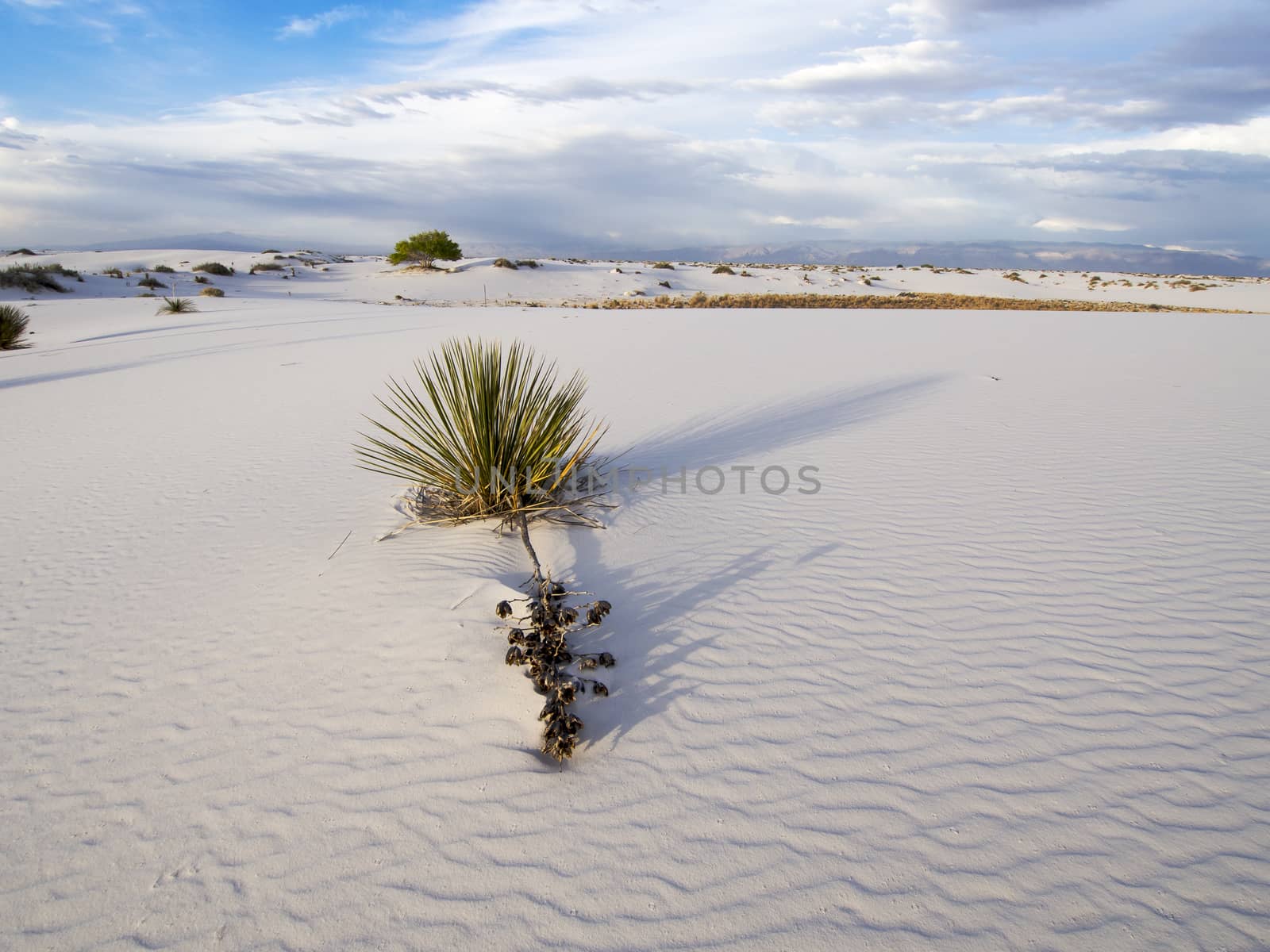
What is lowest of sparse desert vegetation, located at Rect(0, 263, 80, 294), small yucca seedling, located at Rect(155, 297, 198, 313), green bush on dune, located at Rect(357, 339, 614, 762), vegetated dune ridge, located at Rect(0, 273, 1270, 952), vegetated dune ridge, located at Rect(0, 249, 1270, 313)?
vegetated dune ridge, located at Rect(0, 273, 1270, 952)

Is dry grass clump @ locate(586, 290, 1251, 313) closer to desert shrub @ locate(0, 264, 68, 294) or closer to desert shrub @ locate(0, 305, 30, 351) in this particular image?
desert shrub @ locate(0, 305, 30, 351)

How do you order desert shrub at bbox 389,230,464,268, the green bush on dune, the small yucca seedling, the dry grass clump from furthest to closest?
desert shrub at bbox 389,230,464,268 → the dry grass clump → the small yucca seedling → the green bush on dune

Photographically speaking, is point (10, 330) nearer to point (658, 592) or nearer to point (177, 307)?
point (177, 307)

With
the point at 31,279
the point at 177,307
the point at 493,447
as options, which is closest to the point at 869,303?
the point at 177,307

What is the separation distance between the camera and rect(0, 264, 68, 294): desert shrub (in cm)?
2625

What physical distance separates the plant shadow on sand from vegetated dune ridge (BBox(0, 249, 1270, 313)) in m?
25.6

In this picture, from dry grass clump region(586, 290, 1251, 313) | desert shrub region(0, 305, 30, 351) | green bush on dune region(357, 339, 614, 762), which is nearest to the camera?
green bush on dune region(357, 339, 614, 762)

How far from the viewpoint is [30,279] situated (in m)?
26.5

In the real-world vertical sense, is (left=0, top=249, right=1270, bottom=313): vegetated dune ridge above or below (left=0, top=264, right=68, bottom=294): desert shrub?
above

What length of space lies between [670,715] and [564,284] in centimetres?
3726

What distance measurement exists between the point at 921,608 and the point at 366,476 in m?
5.01

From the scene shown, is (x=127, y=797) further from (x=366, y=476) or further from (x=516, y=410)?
(x=366, y=476)

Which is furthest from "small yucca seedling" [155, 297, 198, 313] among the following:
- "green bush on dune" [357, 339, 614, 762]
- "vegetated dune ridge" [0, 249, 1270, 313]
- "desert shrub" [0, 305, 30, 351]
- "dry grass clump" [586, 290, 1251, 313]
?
"green bush on dune" [357, 339, 614, 762]

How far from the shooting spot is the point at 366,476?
662 cm
